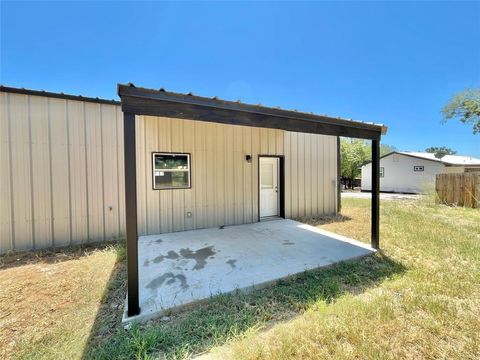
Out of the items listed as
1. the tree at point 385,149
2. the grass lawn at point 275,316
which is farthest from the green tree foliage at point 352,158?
Answer: the grass lawn at point 275,316

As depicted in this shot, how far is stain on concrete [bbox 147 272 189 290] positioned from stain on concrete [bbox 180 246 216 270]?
0.39m

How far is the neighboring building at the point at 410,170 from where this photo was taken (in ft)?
62.8

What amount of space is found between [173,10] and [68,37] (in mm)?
3071

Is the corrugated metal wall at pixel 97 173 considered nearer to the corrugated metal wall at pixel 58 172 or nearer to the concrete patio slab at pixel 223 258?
the corrugated metal wall at pixel 58 172

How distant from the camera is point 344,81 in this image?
41.9 feet

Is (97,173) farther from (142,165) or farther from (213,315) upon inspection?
(213,315)

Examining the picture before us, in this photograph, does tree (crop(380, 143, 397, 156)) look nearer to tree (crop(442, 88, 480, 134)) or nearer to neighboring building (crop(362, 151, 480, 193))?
neighboring building (crop(362, 151, 480, 193))

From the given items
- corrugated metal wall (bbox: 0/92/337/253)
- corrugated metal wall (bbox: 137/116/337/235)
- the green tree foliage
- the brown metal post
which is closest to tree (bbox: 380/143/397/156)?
the green tree foliage

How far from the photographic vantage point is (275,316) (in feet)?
8.05

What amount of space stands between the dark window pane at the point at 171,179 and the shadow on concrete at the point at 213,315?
2.48 m

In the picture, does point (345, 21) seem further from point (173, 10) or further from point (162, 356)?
point (162, 356)

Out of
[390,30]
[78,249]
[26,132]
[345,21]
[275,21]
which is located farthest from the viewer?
[390,30]

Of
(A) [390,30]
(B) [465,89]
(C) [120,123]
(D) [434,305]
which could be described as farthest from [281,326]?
(B) [465,89]

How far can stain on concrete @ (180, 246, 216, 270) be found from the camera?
3.78 meters
